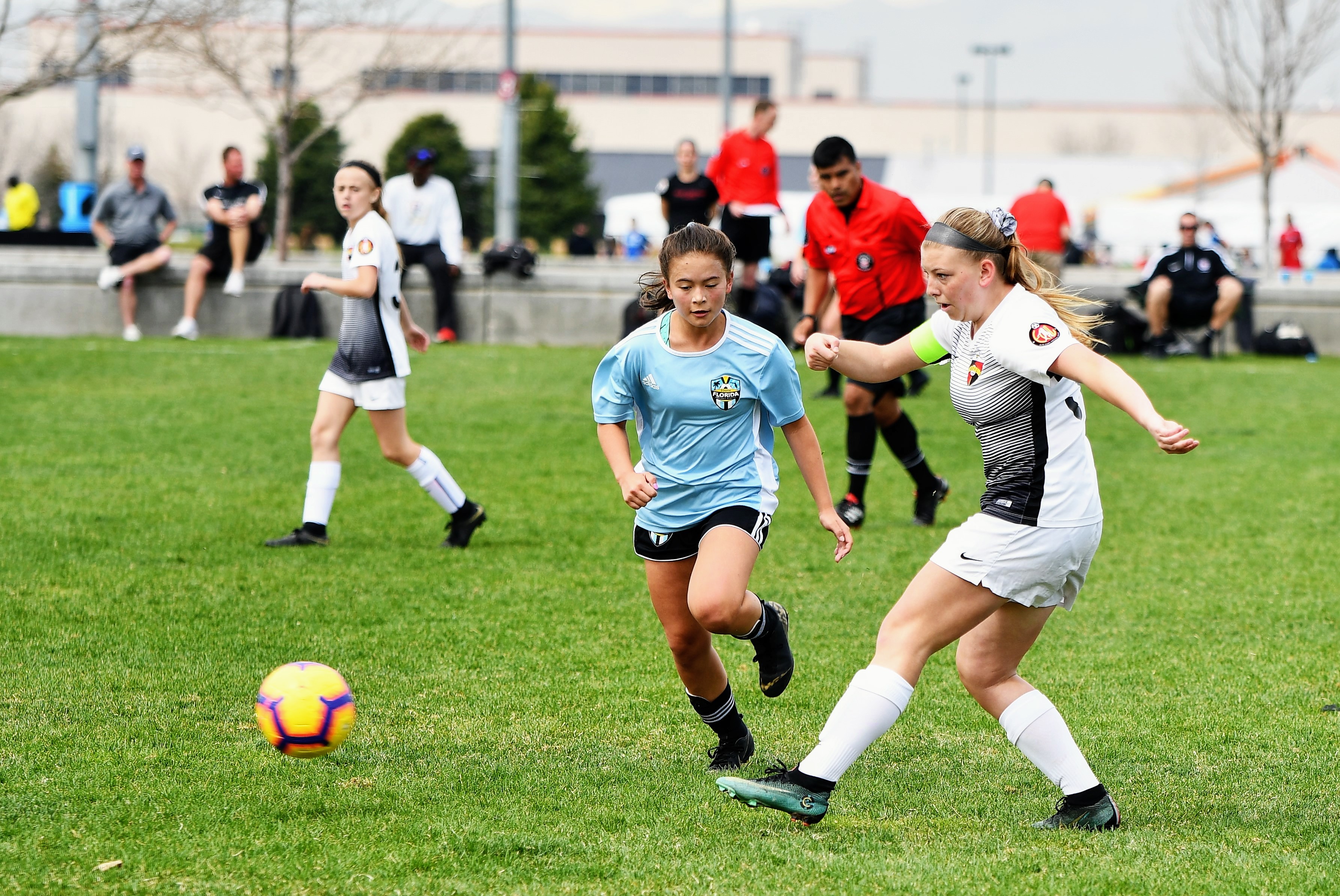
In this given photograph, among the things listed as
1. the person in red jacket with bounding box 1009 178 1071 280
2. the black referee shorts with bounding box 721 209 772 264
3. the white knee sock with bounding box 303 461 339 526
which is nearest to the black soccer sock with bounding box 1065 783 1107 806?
the white knee sock with bounding box 303 461 339 526

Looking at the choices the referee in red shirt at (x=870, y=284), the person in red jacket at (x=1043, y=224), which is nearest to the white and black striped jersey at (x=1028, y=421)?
the referee in red shirt at (x=870, y=284)

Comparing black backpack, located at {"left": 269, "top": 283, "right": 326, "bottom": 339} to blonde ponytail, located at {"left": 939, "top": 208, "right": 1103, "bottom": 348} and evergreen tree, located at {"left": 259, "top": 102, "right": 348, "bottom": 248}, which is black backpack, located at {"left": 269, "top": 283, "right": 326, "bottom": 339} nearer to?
blonde ponytail, located at {"left": 939, "top": 208, "right": 1103, "bottom": 348}

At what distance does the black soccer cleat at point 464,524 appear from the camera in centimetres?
848

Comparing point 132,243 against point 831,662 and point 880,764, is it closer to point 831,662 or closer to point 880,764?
point 831,662

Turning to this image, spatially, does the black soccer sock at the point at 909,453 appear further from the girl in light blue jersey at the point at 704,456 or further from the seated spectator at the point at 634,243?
the seated spectator at the point at 634,243

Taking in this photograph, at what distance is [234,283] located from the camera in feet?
59.1

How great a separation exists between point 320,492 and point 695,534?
13.1 feet

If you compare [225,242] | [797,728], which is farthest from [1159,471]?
[225,242]

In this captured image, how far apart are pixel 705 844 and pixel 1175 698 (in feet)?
7.94

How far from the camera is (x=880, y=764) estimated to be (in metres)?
4.95

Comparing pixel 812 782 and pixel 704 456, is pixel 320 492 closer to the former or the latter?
pixel 704 456

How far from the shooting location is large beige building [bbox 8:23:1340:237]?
226ft

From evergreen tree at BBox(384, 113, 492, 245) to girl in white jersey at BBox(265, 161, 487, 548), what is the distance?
4486 centimetres

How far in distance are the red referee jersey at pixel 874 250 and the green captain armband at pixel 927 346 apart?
463 centimetres
